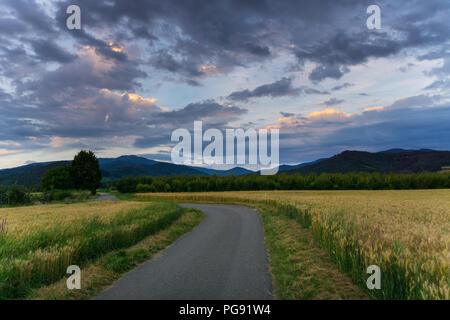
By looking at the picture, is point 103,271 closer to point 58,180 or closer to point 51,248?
point 51,248

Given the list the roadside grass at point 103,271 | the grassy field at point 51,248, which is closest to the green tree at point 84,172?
the grassy field at point 51,248

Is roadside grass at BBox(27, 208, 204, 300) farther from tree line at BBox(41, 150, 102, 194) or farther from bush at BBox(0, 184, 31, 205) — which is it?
tree line at BBox(41, 150, 102, 194)

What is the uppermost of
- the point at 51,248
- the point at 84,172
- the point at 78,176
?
the point at 84,172

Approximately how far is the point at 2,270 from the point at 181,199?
46807 millimetres

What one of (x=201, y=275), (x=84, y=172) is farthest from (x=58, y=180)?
(x=201, y=275)

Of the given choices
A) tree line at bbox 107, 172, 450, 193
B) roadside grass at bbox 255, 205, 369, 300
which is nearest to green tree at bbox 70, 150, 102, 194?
tree line at bbox 107, 172, 450, 193

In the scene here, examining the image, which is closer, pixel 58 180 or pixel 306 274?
pixel 306 274

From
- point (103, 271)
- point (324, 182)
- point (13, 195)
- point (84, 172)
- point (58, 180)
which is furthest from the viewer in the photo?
point (324, 182)

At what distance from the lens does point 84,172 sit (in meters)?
83.1

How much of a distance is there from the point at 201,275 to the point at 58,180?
95.9 m

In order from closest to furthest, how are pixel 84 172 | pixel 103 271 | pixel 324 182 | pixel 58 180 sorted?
pixel 103 271, pixel 84 172, pixel 58 180, pixel 324 182

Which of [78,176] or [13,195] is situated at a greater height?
[78,176]
